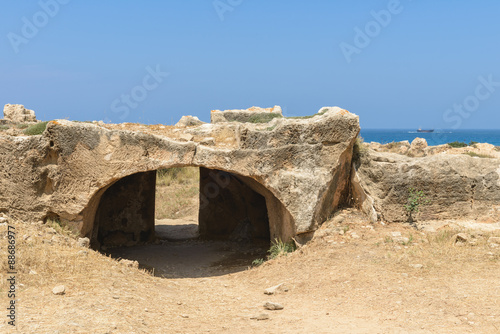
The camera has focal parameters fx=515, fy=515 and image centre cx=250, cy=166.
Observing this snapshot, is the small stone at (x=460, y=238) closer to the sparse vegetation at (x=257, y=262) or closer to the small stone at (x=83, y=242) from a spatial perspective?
the sparse vegetation at (x=257, y=262)

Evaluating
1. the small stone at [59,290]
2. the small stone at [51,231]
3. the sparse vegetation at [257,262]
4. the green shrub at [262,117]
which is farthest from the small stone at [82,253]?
the green shrub at [262,117]

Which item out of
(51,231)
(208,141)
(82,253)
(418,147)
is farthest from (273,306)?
(418,147)

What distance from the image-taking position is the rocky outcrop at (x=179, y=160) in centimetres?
784

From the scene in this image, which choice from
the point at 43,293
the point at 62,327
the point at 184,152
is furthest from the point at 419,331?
the point at 184,152

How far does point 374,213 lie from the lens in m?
8.58

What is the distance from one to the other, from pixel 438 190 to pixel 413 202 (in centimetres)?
52

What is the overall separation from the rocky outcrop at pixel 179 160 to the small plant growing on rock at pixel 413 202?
3.55ft

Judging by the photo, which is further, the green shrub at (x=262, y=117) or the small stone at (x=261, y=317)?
the green shrub at (x=262, y=117)

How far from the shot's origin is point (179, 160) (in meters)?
8.15

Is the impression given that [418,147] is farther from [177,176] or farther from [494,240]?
[494,240]

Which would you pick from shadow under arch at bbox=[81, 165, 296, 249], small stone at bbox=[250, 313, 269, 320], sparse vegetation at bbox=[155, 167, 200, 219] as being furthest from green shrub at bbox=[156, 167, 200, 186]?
small stone at bbox=[250, 313, 269, 320]

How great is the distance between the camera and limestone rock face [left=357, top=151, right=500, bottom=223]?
871 cm

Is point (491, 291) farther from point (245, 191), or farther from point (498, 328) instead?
point (245, 191)

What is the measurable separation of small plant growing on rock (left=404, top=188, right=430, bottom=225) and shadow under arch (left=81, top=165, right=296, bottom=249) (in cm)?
302
